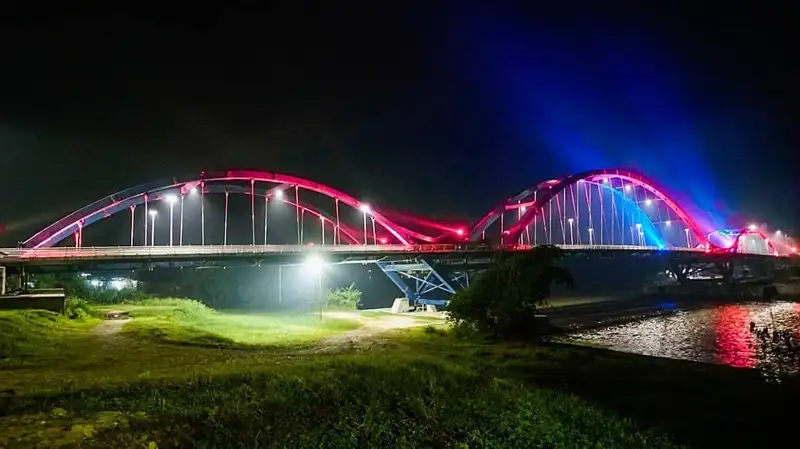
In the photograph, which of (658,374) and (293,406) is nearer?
(293,406)

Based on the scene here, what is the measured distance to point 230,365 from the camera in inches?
616

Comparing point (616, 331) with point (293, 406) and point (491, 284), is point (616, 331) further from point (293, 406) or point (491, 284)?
point (293, 406)

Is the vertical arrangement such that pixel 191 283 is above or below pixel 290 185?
below

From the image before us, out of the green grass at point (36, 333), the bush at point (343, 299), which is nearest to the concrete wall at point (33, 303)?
the green grass at point (36, 333)

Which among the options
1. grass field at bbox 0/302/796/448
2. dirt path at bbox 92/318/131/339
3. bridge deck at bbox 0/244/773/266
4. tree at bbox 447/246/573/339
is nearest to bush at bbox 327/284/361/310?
bridge deck at bbox 0/244/773/266

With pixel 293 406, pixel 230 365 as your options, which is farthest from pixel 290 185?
pixel 293 406

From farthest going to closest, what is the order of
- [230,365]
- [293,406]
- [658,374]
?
[658,374]
[230,365]
[293,406]

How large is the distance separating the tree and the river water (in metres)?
5.36

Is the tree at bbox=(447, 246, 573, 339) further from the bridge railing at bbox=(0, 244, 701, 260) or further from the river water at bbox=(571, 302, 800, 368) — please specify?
the bridge railing at bbox=(0, 244, 701, 260)

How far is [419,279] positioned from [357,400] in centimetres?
4220

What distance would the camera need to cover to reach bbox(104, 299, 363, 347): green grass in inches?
958

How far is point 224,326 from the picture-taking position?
3131cm

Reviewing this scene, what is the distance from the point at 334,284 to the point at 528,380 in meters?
46.2

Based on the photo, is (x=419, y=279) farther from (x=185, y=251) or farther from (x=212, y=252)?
(x=185, y=251)
